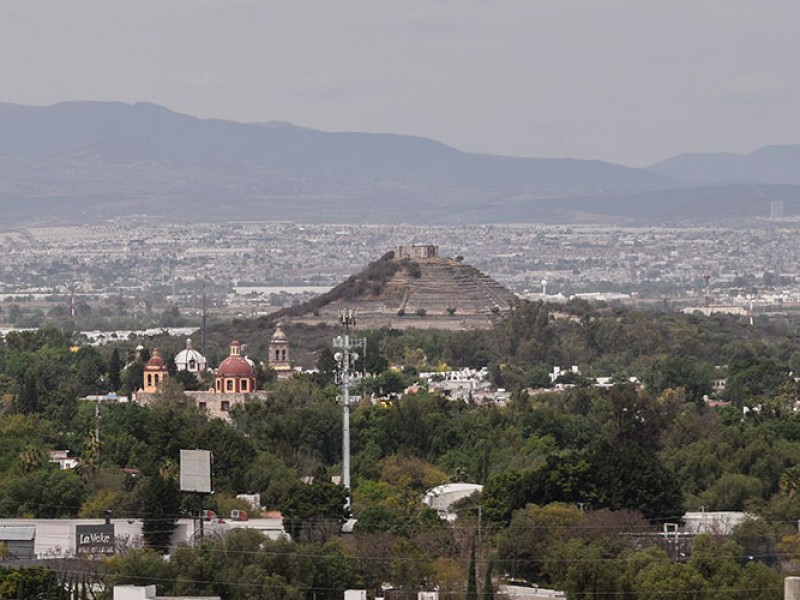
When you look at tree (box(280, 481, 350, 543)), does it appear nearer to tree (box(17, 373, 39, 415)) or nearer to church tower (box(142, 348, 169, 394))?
tree (box(17, 373, 39, 415))

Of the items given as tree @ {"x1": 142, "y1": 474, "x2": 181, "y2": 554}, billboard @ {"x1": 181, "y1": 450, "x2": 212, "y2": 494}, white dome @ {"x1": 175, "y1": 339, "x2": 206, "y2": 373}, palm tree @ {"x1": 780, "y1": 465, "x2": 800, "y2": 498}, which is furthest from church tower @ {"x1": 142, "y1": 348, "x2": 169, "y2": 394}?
billboard @ {"x1": 181, "y1": 450, "x2": 212, "y2": 494}

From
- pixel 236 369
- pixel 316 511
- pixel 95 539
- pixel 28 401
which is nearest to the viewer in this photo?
pixel 95 539

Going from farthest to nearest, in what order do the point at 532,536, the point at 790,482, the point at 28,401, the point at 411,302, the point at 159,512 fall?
the point at 411,302 < the point at 28,401 < the point at 790,482 < the point at 159,512 < the point at 532,536

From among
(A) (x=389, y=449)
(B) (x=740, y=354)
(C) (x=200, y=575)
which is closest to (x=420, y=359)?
(B) (x=740, y=354)

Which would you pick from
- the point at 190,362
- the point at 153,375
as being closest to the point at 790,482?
the point at 153,375

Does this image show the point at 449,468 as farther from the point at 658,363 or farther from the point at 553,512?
the point at 658,363

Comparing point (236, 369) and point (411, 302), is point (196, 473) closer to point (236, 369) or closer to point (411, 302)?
point (236, 369)
